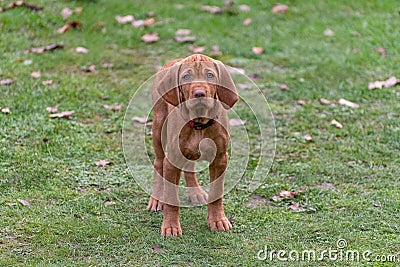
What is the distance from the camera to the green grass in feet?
17.2

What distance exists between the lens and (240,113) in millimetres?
8023

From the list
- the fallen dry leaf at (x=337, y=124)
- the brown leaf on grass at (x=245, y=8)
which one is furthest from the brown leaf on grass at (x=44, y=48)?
the fallen dry leaf at (x=337, y=124)

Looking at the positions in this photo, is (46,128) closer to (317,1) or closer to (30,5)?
(30,5)

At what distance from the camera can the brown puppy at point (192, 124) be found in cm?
478

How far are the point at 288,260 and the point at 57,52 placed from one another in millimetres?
5651

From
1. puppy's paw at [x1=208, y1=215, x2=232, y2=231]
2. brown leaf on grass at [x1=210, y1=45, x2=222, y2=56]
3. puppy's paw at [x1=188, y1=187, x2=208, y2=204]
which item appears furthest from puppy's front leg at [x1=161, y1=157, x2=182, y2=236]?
brown leaf on grass at [x1=210, y1=45, x2=222, y2=56]

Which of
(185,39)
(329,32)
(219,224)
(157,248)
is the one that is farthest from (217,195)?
(329,32)

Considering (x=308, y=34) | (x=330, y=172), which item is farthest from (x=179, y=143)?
(x=308, y=34)

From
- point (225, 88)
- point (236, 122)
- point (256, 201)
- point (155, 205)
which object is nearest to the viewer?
point (225, 88)

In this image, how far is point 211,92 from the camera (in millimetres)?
4781

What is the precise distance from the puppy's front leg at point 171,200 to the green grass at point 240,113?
9cm
